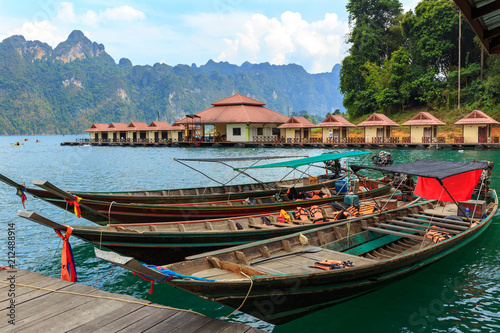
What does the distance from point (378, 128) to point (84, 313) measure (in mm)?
47265

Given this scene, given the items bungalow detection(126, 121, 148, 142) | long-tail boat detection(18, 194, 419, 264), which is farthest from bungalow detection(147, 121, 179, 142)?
long-tail boat detection(18, 194, 419, 264)

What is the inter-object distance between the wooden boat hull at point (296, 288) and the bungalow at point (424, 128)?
4148 cm

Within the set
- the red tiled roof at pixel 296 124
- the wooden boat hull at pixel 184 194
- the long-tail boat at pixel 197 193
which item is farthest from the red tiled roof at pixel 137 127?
the wooden boat hull at pixel 184 194

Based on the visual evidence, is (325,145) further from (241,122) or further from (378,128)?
(241,122)

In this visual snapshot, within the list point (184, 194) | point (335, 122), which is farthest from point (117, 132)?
point (184, 194)

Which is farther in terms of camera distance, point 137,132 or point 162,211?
point 137,132

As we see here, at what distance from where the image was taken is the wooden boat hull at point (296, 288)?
498 centimetres

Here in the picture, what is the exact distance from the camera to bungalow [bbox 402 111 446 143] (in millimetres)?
44656

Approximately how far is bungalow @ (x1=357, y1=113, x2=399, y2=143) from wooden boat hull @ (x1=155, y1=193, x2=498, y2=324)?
138ft

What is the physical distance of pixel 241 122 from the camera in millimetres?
55625

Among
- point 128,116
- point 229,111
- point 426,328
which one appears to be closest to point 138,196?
point 426,328

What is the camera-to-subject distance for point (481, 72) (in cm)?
4931

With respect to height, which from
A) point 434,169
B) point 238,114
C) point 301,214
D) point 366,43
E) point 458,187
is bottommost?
point 301,214

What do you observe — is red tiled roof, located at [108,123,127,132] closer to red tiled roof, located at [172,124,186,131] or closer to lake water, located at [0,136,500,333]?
red tiled roof, located at [172,124,186,131]
